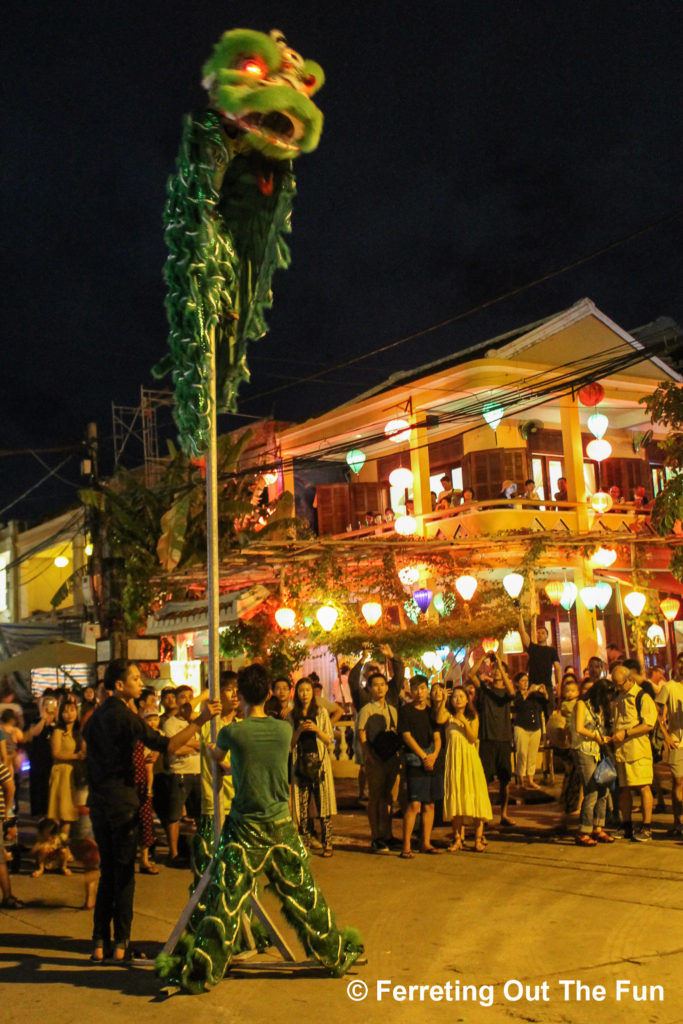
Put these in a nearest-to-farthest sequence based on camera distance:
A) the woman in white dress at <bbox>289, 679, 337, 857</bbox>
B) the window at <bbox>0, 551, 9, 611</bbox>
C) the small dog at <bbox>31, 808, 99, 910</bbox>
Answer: the small dog at <bbox>31, 808, 99, 910</bbox> → the woman in white dress at <bbox>289, 679, 337, 857</bbox> → the window at <bbox>0, 551, 9, 611</bbox>

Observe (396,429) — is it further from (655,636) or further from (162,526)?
(655,636)

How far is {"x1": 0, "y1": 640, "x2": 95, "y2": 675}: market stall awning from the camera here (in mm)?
19250

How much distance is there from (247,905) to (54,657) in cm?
1373

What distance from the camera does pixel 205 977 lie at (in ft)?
20.3

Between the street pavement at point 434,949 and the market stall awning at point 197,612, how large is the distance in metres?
8.81

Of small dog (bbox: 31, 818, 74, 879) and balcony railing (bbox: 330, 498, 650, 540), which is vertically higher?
balcony railing (bbox: 330, 498, 650, 540)

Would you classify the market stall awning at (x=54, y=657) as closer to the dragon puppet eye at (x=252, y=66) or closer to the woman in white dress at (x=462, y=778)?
the woman in white dress at (x=462, y=778)

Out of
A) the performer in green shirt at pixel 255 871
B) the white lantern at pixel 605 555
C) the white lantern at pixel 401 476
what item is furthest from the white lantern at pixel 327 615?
the performer in green shirt at pixel 255 871

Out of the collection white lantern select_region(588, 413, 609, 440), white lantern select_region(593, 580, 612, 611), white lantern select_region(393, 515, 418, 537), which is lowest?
white lantern select_region(593, 580, 612, 611)

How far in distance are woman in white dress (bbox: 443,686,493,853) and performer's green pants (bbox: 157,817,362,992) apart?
4751 millimetres

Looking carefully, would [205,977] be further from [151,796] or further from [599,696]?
[599,696]

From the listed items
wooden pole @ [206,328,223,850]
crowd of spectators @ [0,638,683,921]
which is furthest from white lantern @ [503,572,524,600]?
wooden pole @ [206,328,223,850]

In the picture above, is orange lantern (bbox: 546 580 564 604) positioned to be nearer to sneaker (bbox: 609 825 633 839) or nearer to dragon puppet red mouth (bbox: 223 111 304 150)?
sneaker (bbox: 609 825 633 839)

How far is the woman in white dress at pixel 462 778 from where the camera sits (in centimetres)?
1116
